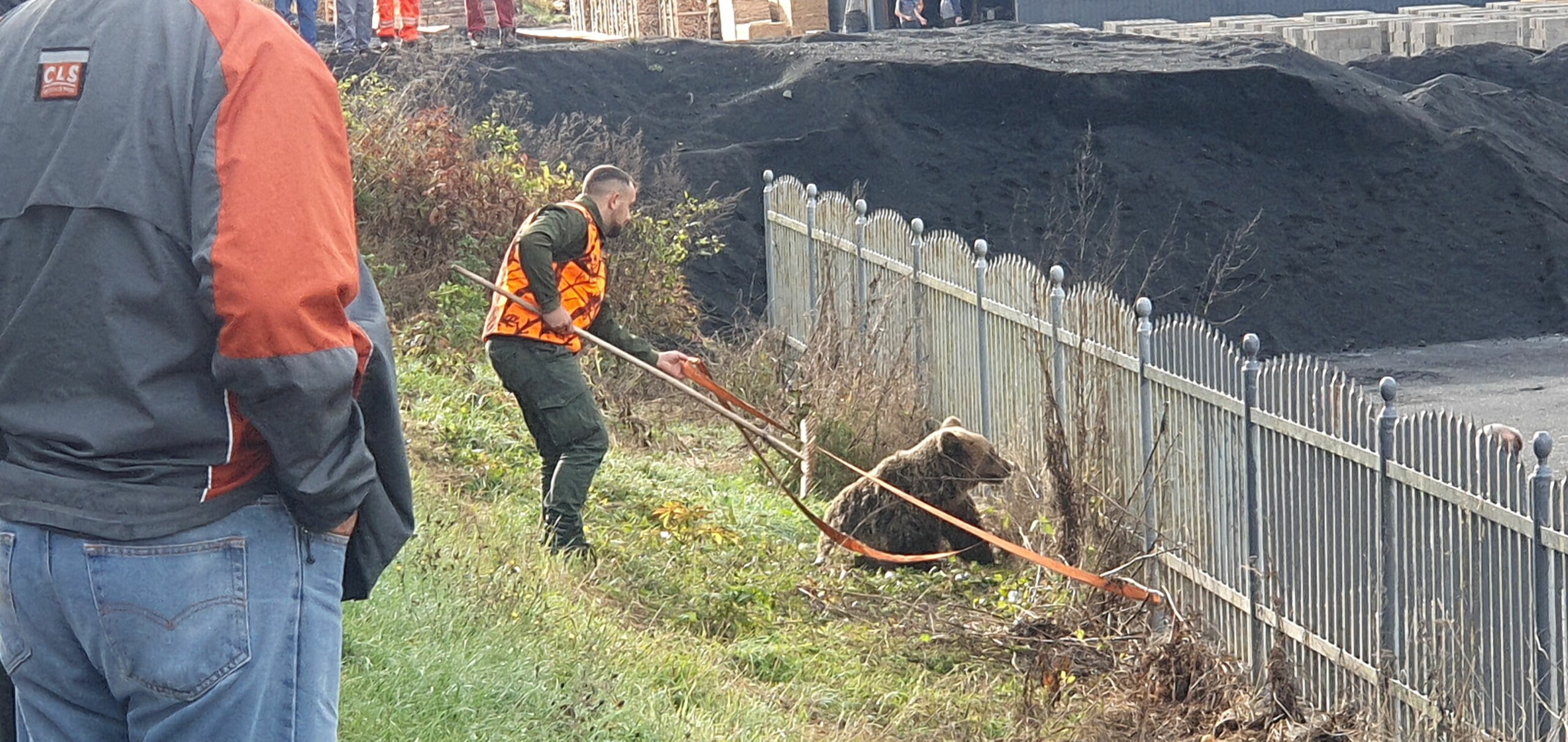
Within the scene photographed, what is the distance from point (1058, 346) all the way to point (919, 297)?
238cm

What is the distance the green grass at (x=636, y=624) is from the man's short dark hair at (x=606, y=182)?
1494 mm

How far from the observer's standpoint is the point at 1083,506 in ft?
22.6

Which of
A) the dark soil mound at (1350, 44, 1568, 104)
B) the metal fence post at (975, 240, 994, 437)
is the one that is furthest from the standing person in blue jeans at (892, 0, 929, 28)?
the metal fence post at (975, 240, 994, 437)

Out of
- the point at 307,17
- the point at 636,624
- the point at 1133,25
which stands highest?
the point at 307,17

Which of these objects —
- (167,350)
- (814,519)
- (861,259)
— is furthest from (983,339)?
(167,350)

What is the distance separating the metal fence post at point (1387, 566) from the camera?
201 inches

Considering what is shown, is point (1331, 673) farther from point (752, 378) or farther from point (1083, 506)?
point (752, 378)

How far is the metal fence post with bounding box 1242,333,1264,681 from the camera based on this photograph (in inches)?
233

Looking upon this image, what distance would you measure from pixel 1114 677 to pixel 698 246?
33.9ft

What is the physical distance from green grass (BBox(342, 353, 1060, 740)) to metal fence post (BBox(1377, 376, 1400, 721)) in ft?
4.17

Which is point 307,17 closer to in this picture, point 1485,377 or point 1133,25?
point 1485,377

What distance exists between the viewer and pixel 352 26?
60.8 ft

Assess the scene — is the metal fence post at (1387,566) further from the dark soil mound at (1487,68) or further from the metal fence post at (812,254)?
the dark soil mound at (1487,68)

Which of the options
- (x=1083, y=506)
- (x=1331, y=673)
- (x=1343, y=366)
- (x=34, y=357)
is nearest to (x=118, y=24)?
(x=34, y=357)
